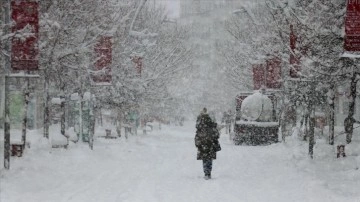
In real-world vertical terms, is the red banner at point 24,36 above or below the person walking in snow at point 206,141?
above

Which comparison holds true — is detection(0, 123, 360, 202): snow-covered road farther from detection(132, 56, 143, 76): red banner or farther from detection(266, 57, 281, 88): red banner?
detection(132, 56, 143, 76): red banner

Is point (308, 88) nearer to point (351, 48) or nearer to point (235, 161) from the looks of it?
point (235, 161)

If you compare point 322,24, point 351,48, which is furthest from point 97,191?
point 322,24

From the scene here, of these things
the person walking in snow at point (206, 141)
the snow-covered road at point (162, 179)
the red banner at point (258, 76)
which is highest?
the red banner at point (258, 76)

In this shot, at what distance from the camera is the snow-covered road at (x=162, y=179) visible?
11.5 metres

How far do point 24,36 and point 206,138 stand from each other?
5.41 metres

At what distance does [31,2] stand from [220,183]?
612 centimetres

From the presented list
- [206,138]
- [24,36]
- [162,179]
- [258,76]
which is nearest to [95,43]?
[206,138]

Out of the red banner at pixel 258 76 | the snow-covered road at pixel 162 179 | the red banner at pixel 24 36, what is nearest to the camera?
the snow-covered road at pixel 162 179

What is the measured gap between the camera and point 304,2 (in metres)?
18.9

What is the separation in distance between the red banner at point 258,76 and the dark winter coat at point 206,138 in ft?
52.8

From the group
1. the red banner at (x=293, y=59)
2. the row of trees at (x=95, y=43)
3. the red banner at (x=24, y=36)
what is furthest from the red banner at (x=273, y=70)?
the red banner at (x=24, y=36)

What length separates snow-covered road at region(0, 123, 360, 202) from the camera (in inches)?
452

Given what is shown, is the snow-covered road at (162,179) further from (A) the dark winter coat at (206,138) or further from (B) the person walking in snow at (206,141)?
(A) the dark winter coat at (206,138)
